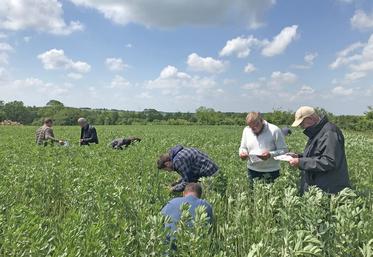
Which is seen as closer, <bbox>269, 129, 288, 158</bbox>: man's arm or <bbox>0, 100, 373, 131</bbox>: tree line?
<bbox>269, 129, 288, 158</bbox>: man's arm

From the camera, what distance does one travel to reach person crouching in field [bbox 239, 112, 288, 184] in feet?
20.1

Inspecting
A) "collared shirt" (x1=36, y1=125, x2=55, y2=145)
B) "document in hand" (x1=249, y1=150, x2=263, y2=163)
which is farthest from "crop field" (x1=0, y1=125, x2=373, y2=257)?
"collared shirt" (x1=36, y1=125, x2=55, y2=145)

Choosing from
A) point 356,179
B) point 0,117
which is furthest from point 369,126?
point 0,117

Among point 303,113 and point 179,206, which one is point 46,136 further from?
point 303,113

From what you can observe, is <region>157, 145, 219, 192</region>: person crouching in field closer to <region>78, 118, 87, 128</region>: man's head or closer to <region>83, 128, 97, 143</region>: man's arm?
<region>78, 118, 87, 128</region>: man's head

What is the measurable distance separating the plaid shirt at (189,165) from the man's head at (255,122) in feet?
3.06

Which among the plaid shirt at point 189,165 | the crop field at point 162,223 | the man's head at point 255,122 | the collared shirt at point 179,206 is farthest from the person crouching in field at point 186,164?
the collared shirt at point 179,206

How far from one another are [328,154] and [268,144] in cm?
166

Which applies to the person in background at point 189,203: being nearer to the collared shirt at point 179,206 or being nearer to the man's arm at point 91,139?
the collared shirt at point 179,206

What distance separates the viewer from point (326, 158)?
15.2 ft

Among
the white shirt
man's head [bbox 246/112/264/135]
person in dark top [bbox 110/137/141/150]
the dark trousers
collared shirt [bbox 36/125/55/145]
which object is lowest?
→ person in dark top [bbox 110/137/141/150]

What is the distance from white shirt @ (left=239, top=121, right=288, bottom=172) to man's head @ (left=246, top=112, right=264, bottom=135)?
0.29 feet

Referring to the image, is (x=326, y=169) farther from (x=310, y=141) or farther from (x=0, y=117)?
(x=0, y=117)

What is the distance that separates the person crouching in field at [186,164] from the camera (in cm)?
553
